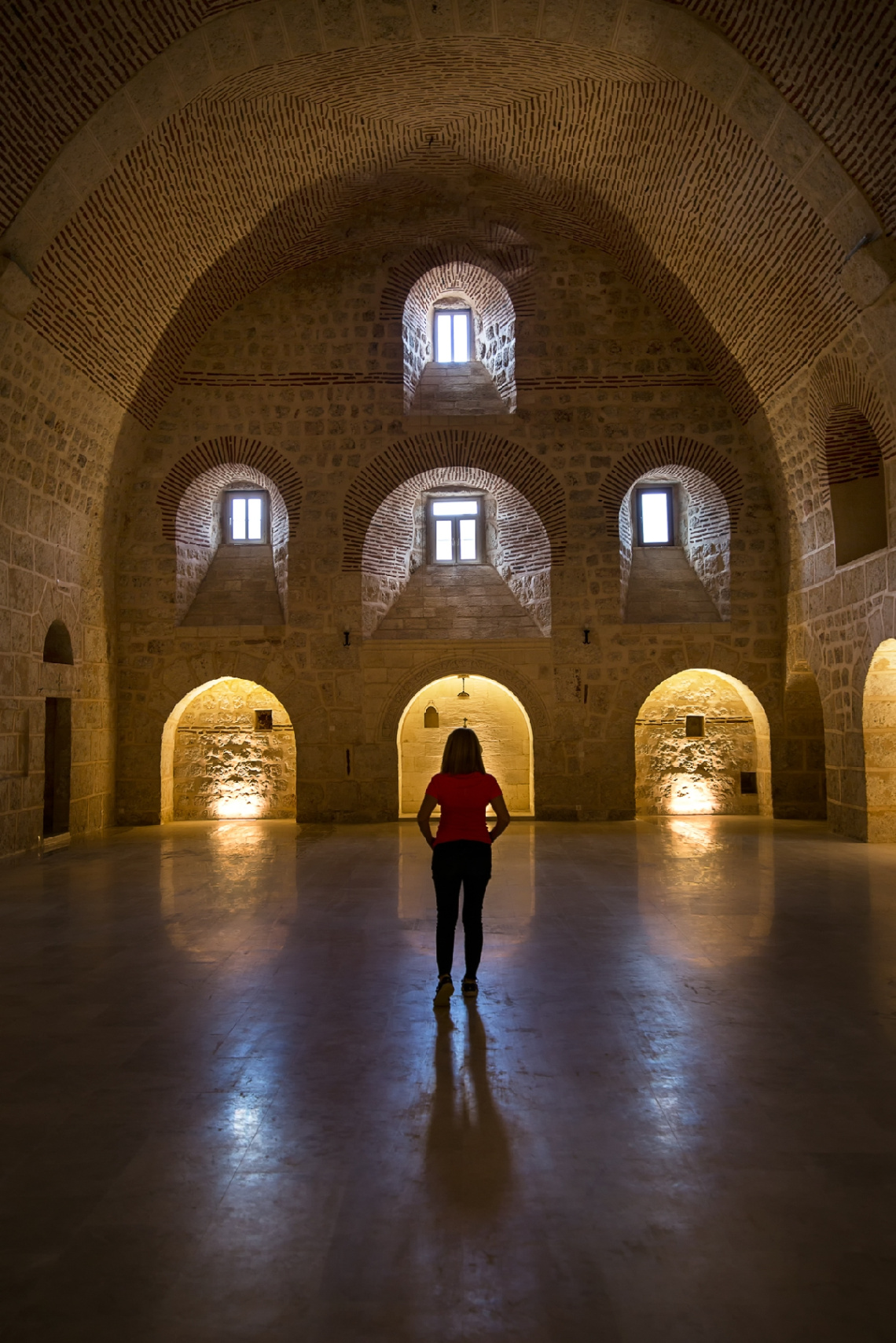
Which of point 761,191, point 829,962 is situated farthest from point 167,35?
point 829,962

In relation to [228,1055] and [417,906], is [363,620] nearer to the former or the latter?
[417,906]

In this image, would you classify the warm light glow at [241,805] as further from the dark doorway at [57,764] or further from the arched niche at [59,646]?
the arched niche at [59,646]

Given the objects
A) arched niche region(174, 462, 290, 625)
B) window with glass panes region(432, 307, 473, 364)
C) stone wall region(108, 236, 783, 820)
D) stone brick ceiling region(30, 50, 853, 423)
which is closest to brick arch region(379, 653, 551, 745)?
stone wall region(108, 236, 783, 820)

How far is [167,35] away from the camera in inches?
330

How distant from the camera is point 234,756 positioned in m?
13.5

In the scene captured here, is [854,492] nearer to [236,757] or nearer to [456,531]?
[456,531]

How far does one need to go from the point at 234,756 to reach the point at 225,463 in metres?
4.20

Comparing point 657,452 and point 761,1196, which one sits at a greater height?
point 657,452

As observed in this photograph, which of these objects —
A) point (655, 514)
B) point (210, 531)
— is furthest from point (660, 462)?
point (210, 531)

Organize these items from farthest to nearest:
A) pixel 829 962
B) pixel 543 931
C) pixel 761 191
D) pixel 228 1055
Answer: pixel 761 191 → pixel 543 931 → pixel 829 962 → pixel 228 1055

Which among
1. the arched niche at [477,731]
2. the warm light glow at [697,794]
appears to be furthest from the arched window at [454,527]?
the warm light glow at [697,794]

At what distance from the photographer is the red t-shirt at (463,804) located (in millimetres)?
4617

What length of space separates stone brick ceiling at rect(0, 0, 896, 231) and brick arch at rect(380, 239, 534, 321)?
155 inches

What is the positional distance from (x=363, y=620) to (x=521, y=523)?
106 inches
